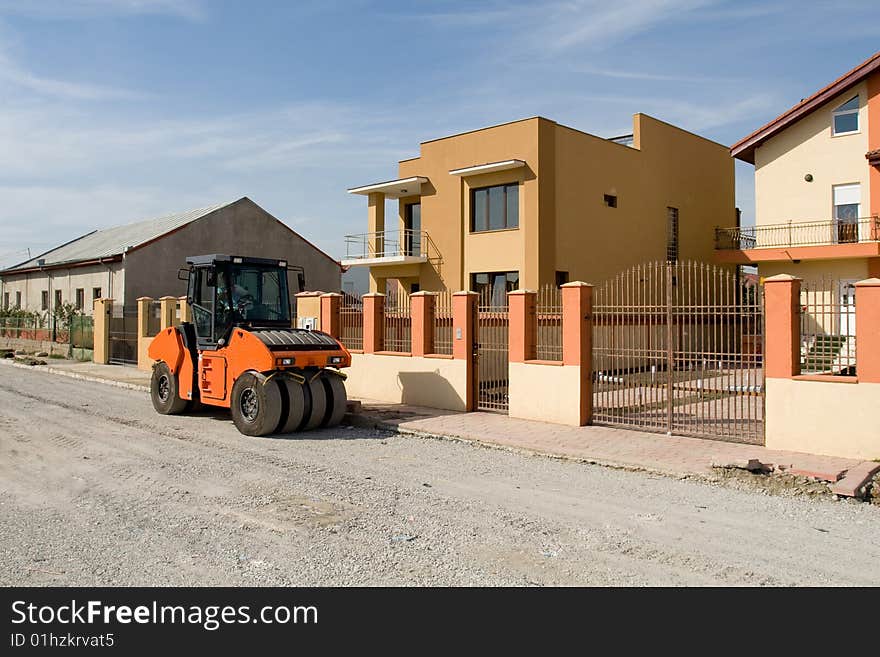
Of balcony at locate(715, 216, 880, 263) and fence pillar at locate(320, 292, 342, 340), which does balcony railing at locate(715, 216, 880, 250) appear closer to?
balcony at locate(715, 216, 880, 263)

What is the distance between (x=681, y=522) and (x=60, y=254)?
139ft

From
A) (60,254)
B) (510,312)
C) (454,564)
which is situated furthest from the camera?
(60,254)

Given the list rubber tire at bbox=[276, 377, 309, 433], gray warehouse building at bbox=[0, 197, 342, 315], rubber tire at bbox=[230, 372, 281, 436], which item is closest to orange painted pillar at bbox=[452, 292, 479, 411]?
rubber tire at bbox=[276, 377, 309, 433]

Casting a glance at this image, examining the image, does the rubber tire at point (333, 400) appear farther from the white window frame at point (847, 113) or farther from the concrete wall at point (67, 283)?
the concrete wall at point (67, 283)

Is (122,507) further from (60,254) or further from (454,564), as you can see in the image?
(60,254)

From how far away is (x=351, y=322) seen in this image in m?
17.4

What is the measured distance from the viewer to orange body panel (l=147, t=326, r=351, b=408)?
12.0m

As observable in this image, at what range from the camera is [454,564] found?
571cm

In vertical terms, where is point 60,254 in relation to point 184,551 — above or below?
above

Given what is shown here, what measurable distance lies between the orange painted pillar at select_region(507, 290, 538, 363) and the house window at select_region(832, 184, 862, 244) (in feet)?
54.7

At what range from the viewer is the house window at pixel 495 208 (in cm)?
2480

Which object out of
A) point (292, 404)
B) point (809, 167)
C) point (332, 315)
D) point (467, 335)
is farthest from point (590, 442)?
point (809, 167)

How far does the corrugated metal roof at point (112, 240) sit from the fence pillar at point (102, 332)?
4.67 metres
